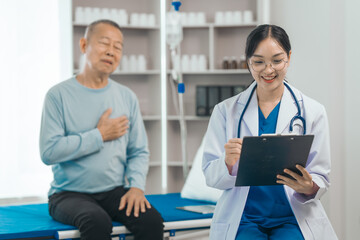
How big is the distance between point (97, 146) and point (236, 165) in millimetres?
963

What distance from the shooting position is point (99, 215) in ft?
7.12

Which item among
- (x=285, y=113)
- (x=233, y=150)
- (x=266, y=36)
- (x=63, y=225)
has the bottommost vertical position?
(x=63, y=225)

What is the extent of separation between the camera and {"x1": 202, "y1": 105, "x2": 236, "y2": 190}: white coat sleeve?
166cm

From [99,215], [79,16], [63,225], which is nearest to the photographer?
[99,215]

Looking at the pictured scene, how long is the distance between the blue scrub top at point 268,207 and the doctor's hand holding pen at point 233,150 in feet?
0.57

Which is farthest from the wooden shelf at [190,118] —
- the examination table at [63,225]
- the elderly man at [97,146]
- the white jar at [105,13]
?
the elderly man at [97,146]

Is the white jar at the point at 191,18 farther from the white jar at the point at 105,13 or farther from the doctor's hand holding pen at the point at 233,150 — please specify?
the doctor's hand holding pen at the point at 233,150

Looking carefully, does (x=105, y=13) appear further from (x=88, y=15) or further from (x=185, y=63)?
(x=185, y=63)

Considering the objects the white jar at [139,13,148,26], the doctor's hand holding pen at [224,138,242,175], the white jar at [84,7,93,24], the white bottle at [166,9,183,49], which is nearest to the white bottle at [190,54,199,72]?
the white jar at [139,13,148,26]

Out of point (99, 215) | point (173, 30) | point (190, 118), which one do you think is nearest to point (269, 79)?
point (99, 215)

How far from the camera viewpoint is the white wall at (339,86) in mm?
2721

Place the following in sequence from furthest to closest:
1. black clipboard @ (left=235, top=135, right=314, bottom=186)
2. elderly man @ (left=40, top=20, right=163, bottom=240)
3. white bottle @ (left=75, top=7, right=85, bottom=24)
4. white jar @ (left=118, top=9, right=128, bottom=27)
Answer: white jar @ (left=118, top=9, right=128, bottom=27) < white bottle @ (left=75, top=7, right=85, bottom=24) < elderly man @ (left=40, top=20, right=163, bottom=240) < black clipboard @ (left=235, top=135, right=314, bottom=186)

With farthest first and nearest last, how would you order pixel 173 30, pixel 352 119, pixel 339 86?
pixel 173 30
pixel 339 86
pixel 352 119

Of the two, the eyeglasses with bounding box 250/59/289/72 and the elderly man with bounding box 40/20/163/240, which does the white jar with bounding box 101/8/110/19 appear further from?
the eyeglasses with bounding box 250/59/289/72
